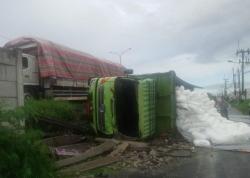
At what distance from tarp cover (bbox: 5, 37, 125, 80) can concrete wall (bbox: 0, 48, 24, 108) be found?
6.51 m

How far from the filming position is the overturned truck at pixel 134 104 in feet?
33.3

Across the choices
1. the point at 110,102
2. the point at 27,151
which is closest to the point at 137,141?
the point at 110,102

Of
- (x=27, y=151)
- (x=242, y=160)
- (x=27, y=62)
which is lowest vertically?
(x=242, y=160)

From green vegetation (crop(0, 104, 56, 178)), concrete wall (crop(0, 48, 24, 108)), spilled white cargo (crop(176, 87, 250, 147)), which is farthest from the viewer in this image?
spilled white cargo (crop(176, 87, 250, 147))

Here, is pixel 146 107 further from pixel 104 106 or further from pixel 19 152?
pixel 19 152

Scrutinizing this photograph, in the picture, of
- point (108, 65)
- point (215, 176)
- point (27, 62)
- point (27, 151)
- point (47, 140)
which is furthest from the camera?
point (108, 65)

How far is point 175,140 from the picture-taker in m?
10.8

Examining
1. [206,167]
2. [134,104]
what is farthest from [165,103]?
[206,167]

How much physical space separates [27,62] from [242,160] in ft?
28.1

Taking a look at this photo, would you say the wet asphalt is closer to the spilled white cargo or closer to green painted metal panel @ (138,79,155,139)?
the spilled white cargo

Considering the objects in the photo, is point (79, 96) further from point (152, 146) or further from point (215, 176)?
point (215, 176)

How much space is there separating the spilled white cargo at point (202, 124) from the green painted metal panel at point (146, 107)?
0.90 m

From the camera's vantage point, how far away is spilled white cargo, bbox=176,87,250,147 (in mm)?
10570

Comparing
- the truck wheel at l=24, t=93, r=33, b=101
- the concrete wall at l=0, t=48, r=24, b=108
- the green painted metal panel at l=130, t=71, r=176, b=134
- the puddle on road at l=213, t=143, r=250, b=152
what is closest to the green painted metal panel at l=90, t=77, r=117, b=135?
the green painted metal panel at l=130, t=71, r=176, b=134
